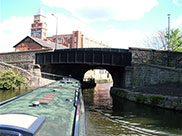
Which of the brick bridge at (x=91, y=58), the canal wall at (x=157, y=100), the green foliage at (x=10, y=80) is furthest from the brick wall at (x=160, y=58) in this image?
the green foliage at (x=10, y=80)

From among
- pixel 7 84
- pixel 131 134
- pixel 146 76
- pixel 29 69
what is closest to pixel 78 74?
pixel 29 69

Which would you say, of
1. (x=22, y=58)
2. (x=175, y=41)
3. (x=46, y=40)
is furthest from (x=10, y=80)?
(x=46, y=40)

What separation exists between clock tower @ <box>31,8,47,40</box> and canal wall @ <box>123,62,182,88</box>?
195 feet

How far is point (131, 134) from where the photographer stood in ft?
26.1

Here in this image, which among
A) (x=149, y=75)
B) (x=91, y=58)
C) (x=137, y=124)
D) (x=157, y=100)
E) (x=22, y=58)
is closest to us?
(x=137, y=124)

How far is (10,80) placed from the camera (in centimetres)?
2286

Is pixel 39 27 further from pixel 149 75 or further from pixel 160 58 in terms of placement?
pixel 149 75

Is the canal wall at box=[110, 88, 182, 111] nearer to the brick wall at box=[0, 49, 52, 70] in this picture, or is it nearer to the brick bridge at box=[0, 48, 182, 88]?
the brick bridge at box=[0, 48, 182, 88]

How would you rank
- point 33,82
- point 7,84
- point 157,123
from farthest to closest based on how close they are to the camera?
point 33,82, point 7,84, point 157,123

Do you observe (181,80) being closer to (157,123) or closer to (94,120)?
(157,123)

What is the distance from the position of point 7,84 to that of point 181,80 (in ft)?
69.5

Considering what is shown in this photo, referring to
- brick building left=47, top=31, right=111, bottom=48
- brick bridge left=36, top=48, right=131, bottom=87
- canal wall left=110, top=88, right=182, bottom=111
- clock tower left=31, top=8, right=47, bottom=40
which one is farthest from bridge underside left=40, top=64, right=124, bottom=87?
clock tower left=31, top=8, right=47, bottom=40

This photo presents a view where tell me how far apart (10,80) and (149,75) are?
18.0 m

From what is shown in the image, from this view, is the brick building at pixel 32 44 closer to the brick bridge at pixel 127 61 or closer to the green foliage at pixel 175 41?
the brick bridge at pixel 127 61
